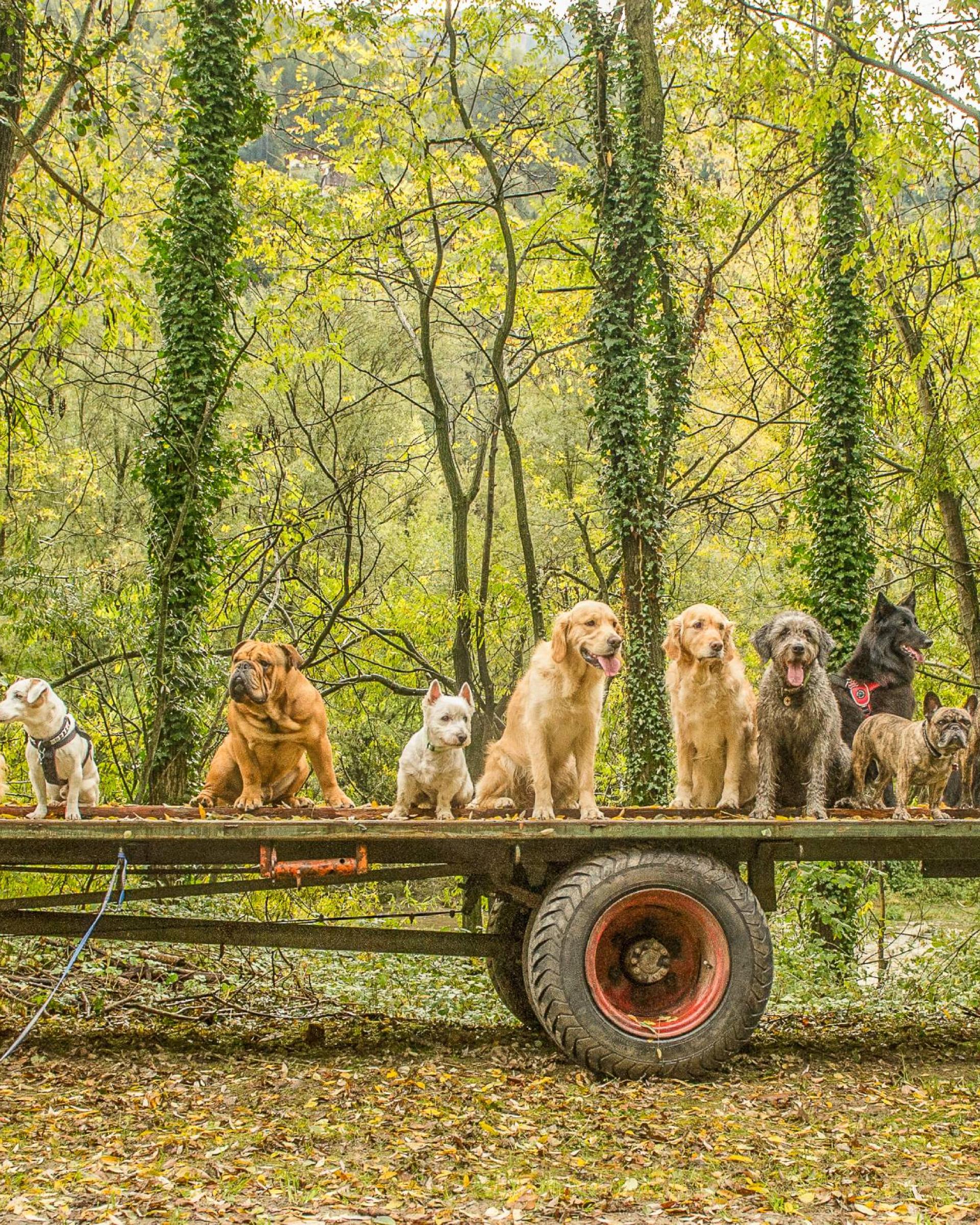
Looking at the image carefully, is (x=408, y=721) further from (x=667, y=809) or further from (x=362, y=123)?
(x=667, y=809)

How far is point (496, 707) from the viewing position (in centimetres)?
1573

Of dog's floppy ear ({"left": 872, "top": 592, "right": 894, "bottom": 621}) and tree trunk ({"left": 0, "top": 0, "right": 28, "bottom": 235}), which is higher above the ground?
tree trunk ({"left": 0, "top": 0, "right": 28, "bottom": 235})

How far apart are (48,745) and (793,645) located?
169 inches

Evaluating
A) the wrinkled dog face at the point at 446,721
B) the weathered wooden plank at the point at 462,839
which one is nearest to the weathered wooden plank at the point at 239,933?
the weathered wooden plank at the point at 462,839

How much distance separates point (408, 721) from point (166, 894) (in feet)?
55.1

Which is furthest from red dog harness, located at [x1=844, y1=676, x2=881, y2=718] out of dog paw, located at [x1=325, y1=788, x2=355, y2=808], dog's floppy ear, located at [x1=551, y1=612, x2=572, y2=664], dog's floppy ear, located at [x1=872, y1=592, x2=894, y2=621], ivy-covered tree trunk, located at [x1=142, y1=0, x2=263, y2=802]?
ivy-covered tree trunk, located at [x1=142, y1=0, x2=263, y2=802]

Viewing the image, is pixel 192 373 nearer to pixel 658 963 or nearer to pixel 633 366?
pixel 633 366

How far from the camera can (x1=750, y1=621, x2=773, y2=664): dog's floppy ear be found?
267 inches

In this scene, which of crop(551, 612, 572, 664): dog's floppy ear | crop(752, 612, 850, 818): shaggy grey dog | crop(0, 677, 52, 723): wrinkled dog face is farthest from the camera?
crop(752, 612, 850, 818): shaggy grey dog

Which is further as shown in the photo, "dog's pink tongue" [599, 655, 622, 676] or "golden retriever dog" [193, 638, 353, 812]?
"golden retriever dog" [193, 638, 353, 812]

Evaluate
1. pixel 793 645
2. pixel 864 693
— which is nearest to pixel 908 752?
pixel 793 645

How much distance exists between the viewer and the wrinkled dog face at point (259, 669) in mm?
6590

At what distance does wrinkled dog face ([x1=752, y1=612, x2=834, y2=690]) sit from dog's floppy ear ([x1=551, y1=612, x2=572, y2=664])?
122 cm

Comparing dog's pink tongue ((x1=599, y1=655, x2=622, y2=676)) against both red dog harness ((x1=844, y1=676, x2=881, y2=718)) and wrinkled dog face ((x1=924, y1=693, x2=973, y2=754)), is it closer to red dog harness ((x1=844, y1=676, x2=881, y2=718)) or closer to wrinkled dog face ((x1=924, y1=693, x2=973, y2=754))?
wrinkled dog face ((x1=924, y1=693, x2=973, y2=754))
